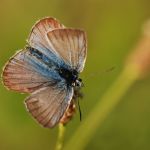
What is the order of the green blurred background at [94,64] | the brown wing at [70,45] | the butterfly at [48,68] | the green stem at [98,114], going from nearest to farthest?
the butterfly at [48,68], the brown wing at [70,45], the green stem at [98,114], the green blurred background at [94,64]

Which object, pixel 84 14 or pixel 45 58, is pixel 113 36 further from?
pixel 45 58

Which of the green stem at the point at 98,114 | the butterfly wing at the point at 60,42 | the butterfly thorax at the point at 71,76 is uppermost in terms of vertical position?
the butterfly wing at the point at 60,42

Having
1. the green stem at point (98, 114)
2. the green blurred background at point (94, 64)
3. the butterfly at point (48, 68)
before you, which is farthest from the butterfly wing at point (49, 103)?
the green blurred background at point (94, 64)

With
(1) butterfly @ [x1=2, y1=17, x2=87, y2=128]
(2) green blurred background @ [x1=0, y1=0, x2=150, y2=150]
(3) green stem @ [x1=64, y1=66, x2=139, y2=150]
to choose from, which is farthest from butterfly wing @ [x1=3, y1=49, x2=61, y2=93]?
(2) green blurred background @ [x1=0, y1=0, x2=150, y2=150]

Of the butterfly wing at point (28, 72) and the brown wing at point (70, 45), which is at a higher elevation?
the brown wing at point (70, 45)

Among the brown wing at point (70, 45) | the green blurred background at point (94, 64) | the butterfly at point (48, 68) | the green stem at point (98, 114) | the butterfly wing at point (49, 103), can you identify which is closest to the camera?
the butterfly wing at point (49, 103)

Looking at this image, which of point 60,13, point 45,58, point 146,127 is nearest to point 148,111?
point 146,127

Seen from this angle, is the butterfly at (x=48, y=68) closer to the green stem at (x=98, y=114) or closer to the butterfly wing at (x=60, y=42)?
the butterfly wing at (x=60, y=42)

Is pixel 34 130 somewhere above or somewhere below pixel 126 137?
below
